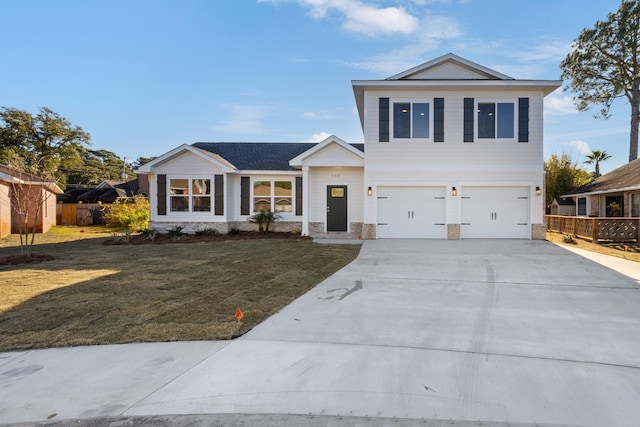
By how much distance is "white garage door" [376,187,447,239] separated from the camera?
43.5ft

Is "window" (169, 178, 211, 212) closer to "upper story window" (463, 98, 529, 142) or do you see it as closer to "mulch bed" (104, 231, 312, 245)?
"mulch bed" (104, 231, 312, 245)

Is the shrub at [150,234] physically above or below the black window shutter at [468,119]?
below

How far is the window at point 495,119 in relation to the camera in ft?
42.7

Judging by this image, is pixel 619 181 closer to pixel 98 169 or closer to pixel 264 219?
Result: pixel 264 219

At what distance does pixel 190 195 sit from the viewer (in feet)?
48.2

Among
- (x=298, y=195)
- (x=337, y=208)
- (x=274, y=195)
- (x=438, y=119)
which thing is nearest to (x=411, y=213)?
(x=337, y=208)

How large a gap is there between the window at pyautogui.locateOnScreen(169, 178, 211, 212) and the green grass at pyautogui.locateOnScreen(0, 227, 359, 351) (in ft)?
13.5

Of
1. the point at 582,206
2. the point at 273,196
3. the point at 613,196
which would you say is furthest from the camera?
the point at 582,206

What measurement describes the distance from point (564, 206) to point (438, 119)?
47.1 feet

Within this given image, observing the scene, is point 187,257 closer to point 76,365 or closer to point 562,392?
point 76,365

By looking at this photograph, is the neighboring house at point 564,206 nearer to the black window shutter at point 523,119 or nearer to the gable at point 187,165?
the black window shutter at point 523,119

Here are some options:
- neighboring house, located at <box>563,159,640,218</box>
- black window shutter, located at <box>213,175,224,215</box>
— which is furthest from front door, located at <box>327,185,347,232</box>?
neighboring house, located at <box>563,159,640,218</box>

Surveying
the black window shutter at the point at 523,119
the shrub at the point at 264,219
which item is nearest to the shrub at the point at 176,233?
the shrub at the point at 264,219

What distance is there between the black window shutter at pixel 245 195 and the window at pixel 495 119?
9.76 metres
